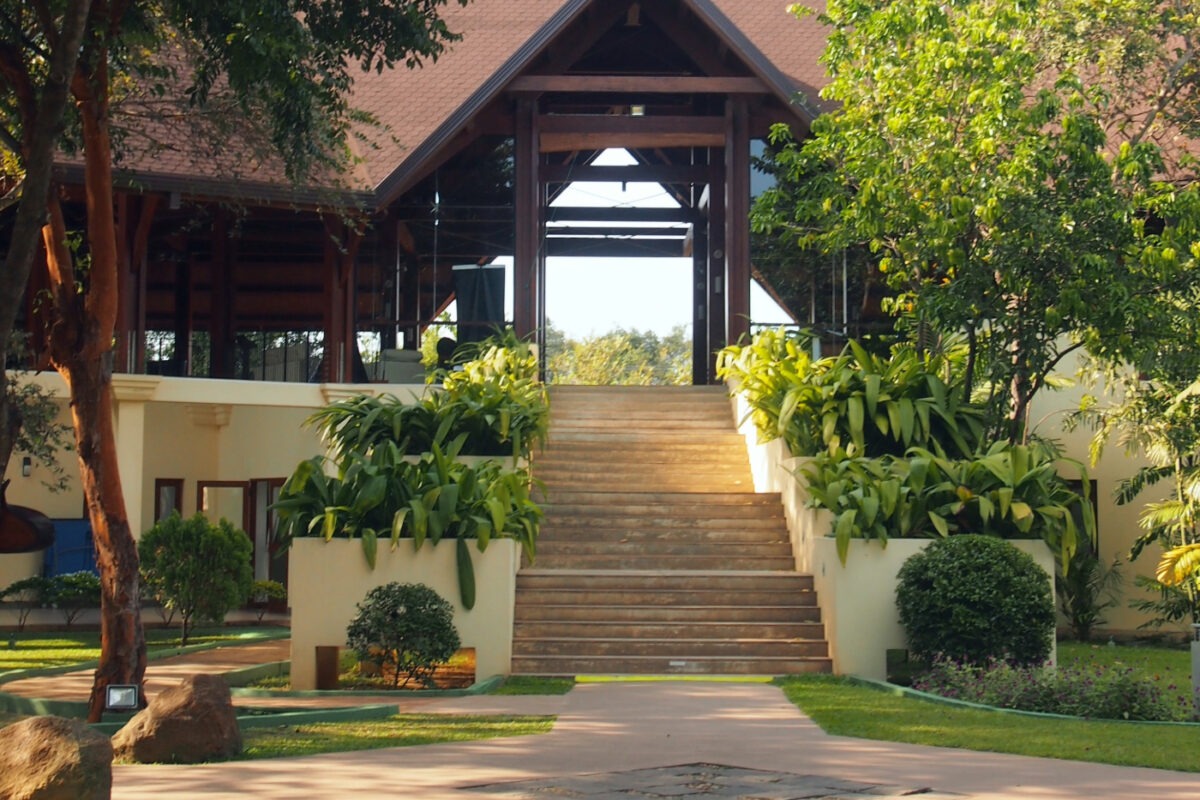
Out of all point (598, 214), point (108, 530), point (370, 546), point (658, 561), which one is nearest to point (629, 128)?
point (598, 214)

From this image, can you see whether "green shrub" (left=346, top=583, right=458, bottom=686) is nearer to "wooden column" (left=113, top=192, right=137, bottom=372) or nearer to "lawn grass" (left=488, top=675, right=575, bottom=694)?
"lawn grass" (left=488, top=675, right=575, bottom=694)

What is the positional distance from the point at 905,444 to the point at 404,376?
347 inches

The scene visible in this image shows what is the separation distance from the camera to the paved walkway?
6.36 metres

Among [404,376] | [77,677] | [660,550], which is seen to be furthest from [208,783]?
[404,376]

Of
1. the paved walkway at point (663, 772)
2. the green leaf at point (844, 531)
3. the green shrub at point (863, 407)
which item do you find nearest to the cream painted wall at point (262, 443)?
the green shrub at point (863, 407)

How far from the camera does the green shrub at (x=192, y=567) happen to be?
15727 mm

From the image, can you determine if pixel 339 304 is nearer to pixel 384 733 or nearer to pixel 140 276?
pixel 140 276

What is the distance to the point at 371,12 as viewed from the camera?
439 inches

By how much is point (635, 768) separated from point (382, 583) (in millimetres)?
5119

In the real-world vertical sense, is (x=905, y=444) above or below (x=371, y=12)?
below

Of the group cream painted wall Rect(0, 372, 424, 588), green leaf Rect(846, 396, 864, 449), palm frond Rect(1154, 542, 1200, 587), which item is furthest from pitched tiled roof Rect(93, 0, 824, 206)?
palm frond Rect(1154, 542, 1200, 587)

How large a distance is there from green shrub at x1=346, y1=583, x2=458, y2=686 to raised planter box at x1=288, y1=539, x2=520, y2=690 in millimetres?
419

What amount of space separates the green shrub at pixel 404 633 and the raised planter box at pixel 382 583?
16.5 inches

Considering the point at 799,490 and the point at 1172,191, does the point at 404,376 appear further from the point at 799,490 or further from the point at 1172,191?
the point at 1172,191
